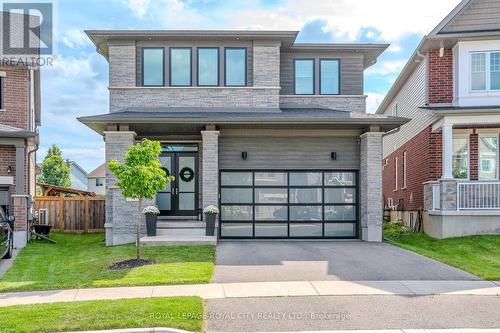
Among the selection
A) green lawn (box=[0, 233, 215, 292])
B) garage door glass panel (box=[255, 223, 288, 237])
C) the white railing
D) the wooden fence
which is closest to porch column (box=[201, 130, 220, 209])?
garage door glass panel (box=[255, 223, 288, 237])

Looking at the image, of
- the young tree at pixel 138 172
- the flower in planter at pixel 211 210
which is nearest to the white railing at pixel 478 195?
the flower in planter at pixel 211 210

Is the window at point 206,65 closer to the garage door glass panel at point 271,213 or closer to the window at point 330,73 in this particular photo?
the window at point 330,73

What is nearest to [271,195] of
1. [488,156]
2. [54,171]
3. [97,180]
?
[488,156]

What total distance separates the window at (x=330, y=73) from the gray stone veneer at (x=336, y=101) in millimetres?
481

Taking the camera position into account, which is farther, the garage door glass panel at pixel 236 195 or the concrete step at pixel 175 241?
the garage door glass panel at pixel 236 195

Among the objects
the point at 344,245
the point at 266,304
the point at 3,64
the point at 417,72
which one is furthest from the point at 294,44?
the point at 266,304

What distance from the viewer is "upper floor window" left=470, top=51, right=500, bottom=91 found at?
1731 cm

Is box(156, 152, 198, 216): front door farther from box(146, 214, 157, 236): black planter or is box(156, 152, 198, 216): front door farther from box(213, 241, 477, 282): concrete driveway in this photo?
box(213, 241, 477, 282): concrete driveway

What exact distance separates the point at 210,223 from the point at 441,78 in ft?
31.8

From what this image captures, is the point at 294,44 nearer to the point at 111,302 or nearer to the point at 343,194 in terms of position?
the point at 343,194

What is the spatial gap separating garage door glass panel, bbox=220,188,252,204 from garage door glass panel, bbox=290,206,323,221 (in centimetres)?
154

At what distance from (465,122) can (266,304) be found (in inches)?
452

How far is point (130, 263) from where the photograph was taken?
1198cm

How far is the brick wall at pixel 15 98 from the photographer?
54.9 feet
